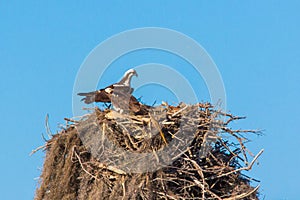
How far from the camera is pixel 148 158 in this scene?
19.5 feet

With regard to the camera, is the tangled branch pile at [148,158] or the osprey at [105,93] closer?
the tangled branch pile at [148,158]

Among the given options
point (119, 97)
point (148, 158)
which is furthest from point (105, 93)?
point (148, 158)

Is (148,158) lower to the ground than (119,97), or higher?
lower

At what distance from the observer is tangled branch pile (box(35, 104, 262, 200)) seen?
236 inches

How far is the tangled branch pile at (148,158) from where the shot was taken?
5988 mm

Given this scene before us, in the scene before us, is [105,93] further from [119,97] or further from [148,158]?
[148,158]

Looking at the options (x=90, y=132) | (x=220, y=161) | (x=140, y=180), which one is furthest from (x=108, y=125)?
(x=220, y=161)

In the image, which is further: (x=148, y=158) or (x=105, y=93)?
(x=105, y=93)

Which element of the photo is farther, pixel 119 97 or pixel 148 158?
pixel 119 97

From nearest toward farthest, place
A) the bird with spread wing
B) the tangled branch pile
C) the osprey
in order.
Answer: the tangled branch pile
the bird with spread wing
the osprey

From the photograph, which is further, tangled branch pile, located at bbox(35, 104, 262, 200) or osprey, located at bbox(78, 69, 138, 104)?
osprey, located at bbox(78, 69, 138, 104)

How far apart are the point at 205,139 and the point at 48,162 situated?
1.90m

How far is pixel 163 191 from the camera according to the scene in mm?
5949

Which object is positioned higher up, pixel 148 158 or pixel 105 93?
pixel 105 93
